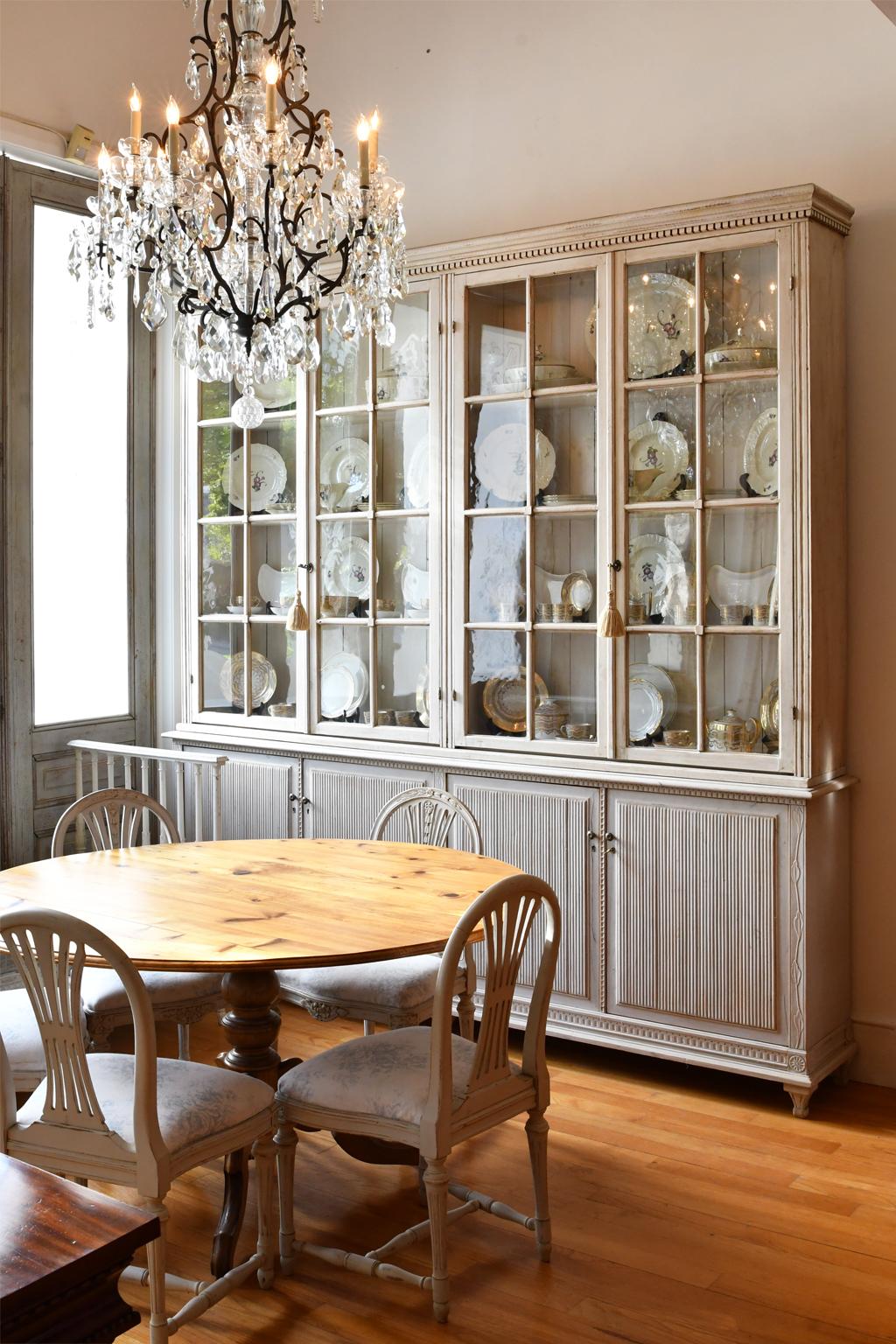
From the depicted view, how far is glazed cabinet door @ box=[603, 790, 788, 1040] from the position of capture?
3461 mm

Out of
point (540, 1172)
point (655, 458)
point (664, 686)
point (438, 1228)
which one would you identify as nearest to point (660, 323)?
point (655, 458)

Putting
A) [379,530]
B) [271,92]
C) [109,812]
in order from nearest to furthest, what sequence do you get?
[271,92] → [109,812] → [379,530]

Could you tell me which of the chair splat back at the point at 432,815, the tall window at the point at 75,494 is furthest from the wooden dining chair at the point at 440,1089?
the tall window at the point at 75,494

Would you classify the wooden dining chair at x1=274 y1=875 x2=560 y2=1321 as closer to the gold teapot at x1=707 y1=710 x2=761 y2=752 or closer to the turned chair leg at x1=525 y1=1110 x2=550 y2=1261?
the turned chair leg at x1=525 y1=1110 x2=550 y2=1261

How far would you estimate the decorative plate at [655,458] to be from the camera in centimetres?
366

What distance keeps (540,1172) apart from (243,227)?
2.03 metres

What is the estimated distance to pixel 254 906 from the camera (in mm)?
2787

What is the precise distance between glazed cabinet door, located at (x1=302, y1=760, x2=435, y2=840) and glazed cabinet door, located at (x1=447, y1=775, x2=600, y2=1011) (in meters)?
0.29

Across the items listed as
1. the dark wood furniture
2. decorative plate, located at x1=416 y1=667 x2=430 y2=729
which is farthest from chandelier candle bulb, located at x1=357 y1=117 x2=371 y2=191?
the dark wood furniture

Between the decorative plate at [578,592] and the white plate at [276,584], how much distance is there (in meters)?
1.05

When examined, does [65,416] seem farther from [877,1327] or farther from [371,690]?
[877,1327]

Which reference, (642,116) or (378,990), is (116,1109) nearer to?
(378,990)

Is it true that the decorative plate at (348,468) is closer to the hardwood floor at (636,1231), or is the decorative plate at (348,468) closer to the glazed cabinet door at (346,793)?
the glazed cabinet door at (346,793)

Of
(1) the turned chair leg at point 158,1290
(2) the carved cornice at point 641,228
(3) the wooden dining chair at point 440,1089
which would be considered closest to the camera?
(1) the turned chair leg at point 158,1290
